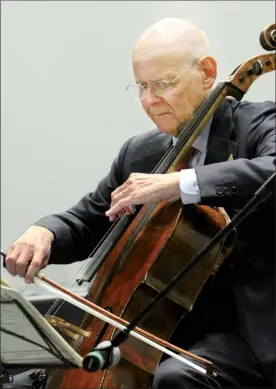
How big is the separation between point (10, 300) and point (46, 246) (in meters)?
0.61

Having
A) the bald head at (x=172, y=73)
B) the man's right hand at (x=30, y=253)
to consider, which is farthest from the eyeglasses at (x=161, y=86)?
→ the man's right hand at (x=30, y=253)

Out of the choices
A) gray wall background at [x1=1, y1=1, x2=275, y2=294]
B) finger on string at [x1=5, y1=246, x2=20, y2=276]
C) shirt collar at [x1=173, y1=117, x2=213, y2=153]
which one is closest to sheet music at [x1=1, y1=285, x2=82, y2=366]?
finger on string at [x1=5, y1=246, x2=20, y2=276]

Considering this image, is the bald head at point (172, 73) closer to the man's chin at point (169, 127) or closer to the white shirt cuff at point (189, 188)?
the man's chin at point (169, 127)

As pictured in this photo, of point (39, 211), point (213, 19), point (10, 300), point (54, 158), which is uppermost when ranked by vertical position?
point (213, 19)

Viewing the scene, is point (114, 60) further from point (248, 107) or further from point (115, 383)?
point (115, 383)

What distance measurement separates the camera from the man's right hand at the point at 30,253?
1661 mm

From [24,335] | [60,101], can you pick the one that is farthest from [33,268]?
[60,101]

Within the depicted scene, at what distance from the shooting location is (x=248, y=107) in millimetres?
1774

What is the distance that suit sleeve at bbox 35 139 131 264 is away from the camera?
74.9 inches

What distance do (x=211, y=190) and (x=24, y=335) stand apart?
1.73 ft

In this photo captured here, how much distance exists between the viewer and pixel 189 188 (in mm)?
1526

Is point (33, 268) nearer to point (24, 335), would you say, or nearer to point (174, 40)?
point (24, 335)

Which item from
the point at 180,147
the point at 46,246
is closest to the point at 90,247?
the point at 46,246

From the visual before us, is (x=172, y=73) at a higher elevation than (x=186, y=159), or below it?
higher
